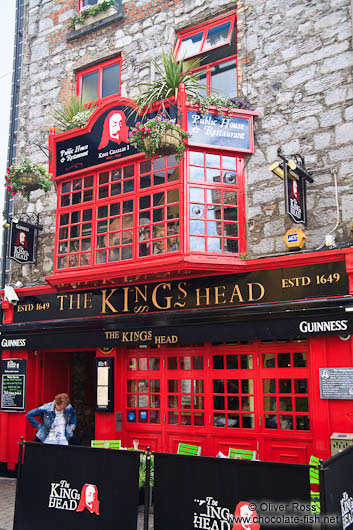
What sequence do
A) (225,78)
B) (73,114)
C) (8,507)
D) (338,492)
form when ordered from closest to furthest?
(338,492) < (8,507) < (225,78) < (73,114)

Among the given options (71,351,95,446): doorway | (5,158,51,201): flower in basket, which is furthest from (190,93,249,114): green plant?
(71,351,95,446): doorway

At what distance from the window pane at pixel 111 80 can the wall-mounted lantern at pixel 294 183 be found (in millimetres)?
4686

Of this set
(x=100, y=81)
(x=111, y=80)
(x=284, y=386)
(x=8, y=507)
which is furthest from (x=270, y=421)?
(x=100, y=81)

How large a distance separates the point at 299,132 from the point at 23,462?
639 centimetres

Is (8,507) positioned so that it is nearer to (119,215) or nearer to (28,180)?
(119,215)

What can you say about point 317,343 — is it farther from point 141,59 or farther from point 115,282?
point 141,59

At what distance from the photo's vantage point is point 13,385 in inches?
429

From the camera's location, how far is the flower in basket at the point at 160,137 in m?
8.16

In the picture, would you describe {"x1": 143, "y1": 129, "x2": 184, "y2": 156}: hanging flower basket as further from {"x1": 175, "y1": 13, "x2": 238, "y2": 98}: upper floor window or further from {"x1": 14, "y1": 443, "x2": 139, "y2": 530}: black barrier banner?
{"x1": 14, "y1": 443, "x2": 139, "y2": 530}: black barrier banner

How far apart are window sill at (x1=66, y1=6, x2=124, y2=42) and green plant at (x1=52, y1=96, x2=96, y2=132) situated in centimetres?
155

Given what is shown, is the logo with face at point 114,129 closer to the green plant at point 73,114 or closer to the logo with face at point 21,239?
the green plant at point 73,114

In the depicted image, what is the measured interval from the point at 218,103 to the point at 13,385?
6.98m

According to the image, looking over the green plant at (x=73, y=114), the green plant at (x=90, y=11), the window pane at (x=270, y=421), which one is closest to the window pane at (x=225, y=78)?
the green plant at (x=73, y=114)

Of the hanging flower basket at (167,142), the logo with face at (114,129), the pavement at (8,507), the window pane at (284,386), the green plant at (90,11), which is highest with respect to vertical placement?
the green plant at (90,11)
